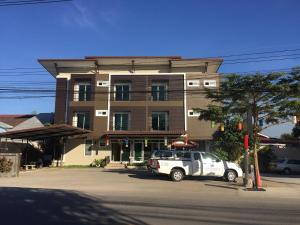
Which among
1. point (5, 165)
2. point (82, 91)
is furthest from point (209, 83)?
point (5, 165)

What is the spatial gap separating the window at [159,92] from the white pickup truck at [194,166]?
61.6ft

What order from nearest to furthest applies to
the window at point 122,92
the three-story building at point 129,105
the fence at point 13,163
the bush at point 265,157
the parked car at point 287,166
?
the fence at point 13,163, the parked car at point 287,166, the bush at point 265,157, the three-story building at point 129,105, the window at point 122,92

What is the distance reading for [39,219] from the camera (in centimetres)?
1066

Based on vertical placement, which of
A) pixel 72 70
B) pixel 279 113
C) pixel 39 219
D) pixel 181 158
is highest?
pixel 72 70

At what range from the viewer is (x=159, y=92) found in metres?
44.9

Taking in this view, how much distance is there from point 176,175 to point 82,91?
2242cm

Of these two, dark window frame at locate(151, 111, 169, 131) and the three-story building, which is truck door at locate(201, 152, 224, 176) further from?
dark window frame at locate(151, 111, 169, 131)

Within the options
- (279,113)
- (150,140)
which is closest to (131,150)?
(150,140)

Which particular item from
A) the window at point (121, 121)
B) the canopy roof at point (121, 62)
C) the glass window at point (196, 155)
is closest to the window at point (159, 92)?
the canopy roof at point (121, 62)

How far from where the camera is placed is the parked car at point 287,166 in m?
36.3

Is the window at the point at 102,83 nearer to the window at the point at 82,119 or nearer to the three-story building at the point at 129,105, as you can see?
the three-story building at the point at 129,105

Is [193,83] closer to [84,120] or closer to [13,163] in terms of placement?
[84,120]

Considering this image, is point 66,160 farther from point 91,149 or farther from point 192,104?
point 192,104

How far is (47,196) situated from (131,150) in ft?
92.6
